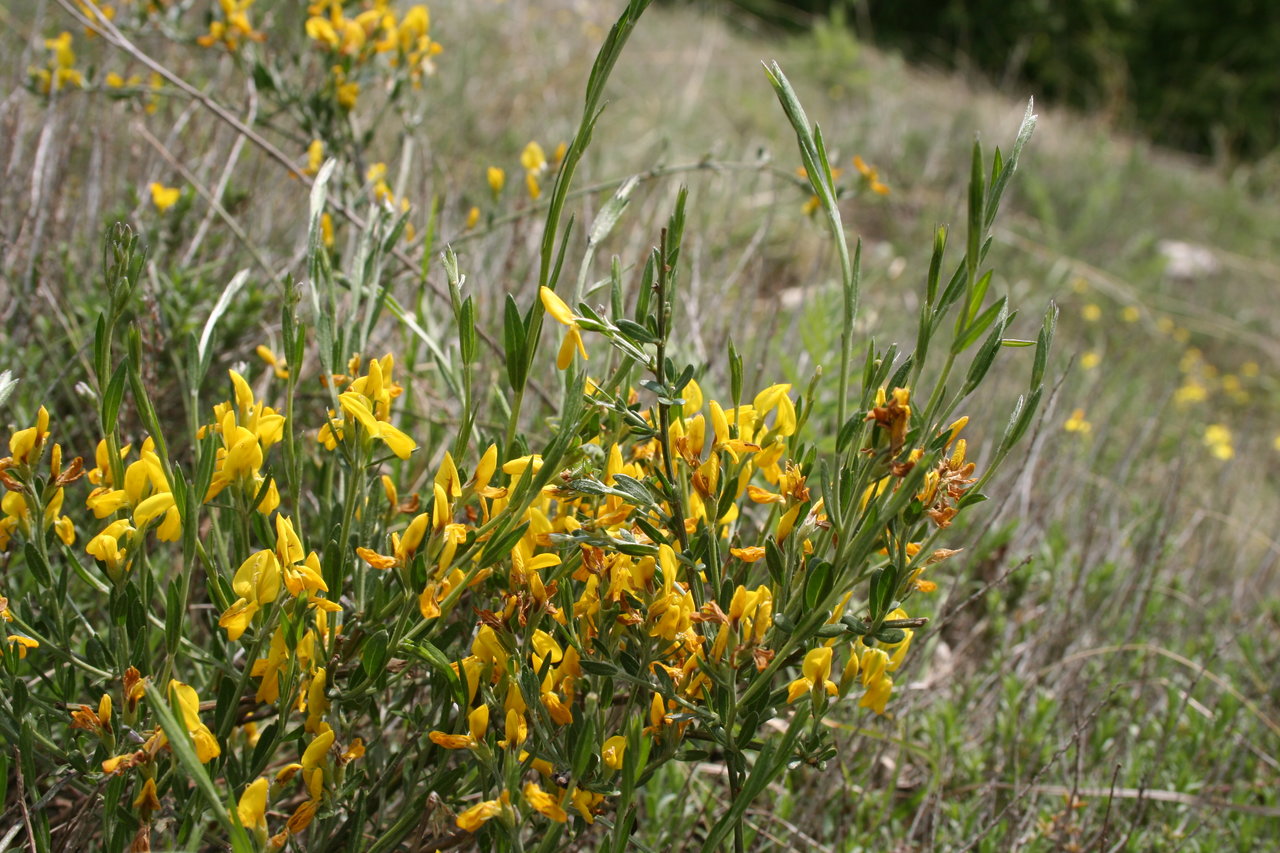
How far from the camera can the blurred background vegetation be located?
13.1 metres

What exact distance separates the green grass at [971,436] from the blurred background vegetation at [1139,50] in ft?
30.1

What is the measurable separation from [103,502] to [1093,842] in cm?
133

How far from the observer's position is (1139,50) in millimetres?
14297

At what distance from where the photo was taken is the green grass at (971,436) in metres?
1.42

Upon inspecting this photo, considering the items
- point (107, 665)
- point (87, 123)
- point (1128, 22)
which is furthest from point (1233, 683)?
point (1128, 22)

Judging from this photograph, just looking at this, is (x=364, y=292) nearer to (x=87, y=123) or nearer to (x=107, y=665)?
(x=107, y=665)

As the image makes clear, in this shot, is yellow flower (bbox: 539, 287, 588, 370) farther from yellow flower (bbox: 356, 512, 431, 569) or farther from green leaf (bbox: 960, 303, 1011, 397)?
green leaf (bbox: 960, 303, 1011, 397)

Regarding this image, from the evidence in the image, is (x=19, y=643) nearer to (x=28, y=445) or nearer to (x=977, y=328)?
(x=28, y=445)

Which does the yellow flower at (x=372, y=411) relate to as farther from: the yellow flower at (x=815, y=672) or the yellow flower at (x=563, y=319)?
the yellow flower at (x=815, y=672)

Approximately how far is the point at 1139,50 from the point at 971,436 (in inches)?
567

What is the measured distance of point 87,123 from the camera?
2523mm

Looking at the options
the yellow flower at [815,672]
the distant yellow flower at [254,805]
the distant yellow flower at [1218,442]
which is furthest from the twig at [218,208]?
the distant yellow flower at [1218,442]

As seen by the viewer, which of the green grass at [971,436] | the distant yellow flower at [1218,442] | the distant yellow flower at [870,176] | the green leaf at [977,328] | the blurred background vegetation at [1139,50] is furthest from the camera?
the blurred background vegetation at [1139,50]

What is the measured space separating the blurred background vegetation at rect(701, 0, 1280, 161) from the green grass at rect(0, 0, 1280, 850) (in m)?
9.17
